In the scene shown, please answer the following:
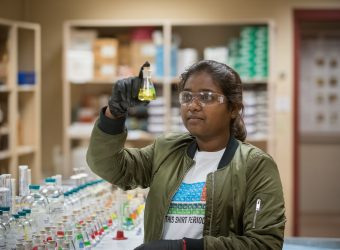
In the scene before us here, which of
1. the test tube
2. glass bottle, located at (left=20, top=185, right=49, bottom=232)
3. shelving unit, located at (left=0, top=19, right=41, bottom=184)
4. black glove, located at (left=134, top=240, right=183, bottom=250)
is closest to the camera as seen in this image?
black glove, located at (left=134, top=240, right=183, bottom=250)

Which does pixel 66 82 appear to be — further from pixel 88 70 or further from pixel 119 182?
pixel 119 182

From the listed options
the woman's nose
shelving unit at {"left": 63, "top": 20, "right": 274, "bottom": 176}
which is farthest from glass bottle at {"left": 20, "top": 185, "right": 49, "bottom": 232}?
shelving unit at {"left": 63, "top": 20, "right": 274, "bottom": 176}

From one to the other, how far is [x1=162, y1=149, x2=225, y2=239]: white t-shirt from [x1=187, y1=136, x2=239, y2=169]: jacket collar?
4 cm

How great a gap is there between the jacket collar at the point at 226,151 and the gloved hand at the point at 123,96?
0.27m

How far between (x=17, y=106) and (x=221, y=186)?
3773 mm

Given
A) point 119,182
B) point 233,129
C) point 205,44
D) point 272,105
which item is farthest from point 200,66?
point 205,44

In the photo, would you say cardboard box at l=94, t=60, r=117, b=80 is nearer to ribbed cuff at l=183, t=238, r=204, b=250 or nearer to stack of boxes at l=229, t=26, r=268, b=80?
stack of boxes at l=229, t=26, r=268, b=80

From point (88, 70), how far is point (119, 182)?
11.4 ft

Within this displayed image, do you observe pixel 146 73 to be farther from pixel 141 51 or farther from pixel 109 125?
pixel 141 51

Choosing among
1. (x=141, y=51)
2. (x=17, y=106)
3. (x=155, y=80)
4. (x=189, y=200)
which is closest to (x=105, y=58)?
(x=141, y=51)

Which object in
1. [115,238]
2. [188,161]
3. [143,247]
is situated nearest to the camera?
[143,247]

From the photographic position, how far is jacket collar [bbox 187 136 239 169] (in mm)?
2206

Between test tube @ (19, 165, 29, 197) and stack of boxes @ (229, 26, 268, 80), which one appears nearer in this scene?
test tube @ (19, 165, 29, 197)

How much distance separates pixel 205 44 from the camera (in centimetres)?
613
